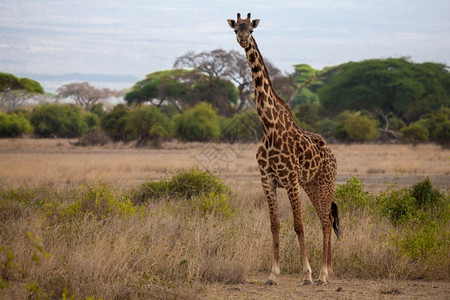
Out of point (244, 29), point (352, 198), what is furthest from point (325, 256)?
point (352, 198)

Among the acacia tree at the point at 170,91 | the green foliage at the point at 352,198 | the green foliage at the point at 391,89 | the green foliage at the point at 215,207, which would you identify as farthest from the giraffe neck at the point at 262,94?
the acacia tree at the point at 170,91

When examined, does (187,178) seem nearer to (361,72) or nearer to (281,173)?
(281,173)

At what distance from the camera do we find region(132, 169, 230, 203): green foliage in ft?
36.4

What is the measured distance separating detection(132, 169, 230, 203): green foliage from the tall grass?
1.65m

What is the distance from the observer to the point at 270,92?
642cm

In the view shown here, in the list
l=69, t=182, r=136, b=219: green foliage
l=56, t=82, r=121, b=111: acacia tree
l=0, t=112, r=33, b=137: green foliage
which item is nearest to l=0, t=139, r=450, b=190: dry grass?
l=69, t=182, r=136, b=219: green foliage

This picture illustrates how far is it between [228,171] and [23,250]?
13.6m

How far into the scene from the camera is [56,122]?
41.4 m

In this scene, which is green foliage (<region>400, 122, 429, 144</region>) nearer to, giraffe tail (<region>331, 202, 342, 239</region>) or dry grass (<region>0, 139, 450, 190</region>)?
dry grass (<region>0, 139, 450, 190</region>)

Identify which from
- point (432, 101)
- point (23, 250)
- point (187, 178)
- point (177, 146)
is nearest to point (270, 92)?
point (23, 250)

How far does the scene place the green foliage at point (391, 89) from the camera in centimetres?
4153

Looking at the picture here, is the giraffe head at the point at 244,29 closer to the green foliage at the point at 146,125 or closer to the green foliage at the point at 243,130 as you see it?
the green foliage at the point at 243,130

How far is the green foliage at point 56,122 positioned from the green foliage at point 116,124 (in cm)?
686

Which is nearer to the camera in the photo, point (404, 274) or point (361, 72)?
point (404, 274)
